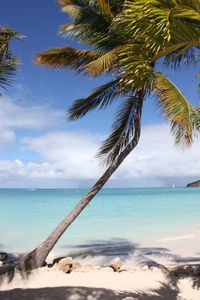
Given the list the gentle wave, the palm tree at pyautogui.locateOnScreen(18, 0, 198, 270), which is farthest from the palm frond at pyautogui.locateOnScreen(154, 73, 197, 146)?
the gentle wave

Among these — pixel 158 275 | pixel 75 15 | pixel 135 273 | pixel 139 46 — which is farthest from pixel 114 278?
pixel 75 15

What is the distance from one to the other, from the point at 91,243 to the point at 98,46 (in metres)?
8.41

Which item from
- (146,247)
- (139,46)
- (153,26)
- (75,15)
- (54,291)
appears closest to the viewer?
(153,26)

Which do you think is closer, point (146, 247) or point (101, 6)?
point (101, 6)

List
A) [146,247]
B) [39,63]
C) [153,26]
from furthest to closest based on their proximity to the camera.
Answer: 1. [146,247]
2. [39,63]
3. [153,26]

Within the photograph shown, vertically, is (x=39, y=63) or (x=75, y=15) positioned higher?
(x=75, y=15)

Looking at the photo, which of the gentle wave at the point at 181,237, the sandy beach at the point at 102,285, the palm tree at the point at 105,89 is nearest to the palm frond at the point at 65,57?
the palm tree at the point at 105,89

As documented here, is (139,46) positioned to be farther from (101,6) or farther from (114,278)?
(114,278)

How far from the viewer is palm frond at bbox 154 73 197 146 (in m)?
4.98

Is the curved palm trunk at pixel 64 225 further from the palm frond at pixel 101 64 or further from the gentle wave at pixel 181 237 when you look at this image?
the gentle wave at pixel 181 237

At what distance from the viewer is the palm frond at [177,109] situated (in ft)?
16.3

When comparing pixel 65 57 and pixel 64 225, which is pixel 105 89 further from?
pixel 64 225

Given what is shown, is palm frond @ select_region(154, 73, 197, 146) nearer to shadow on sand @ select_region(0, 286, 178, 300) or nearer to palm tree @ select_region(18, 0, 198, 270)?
palm tree @ select_region(18, 0, 198, 270)

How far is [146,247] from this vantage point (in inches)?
472
